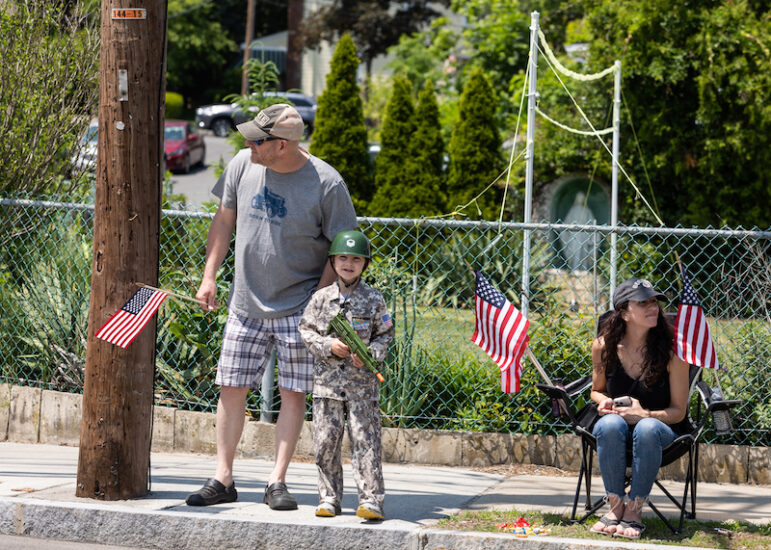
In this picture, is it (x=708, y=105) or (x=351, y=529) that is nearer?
(x=351, y=529)

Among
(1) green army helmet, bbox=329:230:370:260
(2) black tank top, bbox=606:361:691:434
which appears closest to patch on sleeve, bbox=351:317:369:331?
(1) green army helmet, bbox=329:230:370:260

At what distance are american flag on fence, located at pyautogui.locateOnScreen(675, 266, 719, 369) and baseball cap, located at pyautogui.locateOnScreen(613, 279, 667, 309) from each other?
0.18 metres

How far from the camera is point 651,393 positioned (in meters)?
5.28

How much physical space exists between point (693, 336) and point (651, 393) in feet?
1.19

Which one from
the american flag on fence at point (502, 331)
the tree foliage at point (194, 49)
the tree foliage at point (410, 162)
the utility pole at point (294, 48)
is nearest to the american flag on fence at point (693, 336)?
the american flag on fence at point (502, 331)

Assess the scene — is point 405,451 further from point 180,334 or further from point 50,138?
point 50,138

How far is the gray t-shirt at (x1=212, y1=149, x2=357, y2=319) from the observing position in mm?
5293

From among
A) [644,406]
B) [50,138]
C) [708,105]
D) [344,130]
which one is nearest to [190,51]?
[344,130]

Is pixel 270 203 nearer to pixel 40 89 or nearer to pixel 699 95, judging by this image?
pixel 40 89

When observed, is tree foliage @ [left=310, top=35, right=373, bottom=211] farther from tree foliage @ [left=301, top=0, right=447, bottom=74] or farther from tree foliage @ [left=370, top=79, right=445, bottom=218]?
tree foliage @ [left=301, top=0, right=447, bottom=74]

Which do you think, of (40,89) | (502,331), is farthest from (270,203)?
(40,89)

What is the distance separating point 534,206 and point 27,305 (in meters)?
10.3

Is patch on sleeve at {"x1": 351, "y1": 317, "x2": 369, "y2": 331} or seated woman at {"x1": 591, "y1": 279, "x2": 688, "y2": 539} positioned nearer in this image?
seated woman at {"x1": 591, "y1": 279, "x2": 688, "y2": 539}

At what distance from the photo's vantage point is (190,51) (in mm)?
51938
